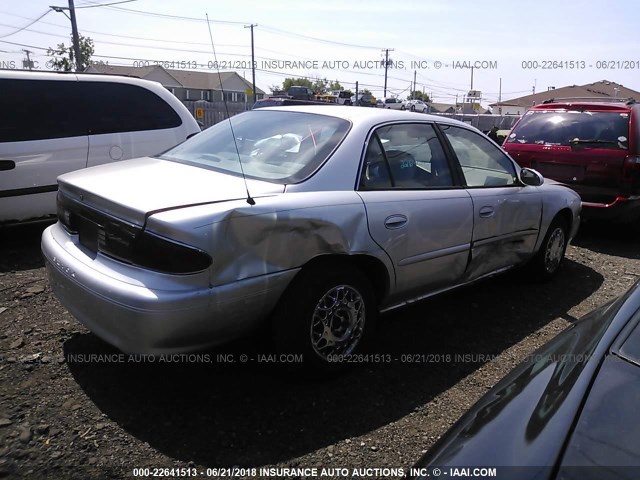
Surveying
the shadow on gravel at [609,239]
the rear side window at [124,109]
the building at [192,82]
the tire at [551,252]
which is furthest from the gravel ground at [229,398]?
the building at [192,82]

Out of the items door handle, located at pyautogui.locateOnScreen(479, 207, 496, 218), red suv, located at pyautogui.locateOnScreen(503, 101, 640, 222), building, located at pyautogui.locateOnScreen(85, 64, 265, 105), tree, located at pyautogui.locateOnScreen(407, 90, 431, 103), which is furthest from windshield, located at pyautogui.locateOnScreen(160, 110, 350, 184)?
tree, located at pyautogui.locateOnScreen(407, 90, 431, 103)

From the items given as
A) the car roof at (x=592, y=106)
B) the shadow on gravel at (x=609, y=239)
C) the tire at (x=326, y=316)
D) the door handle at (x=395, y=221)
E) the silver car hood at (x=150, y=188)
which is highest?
the car roof at (x=592, y=106)

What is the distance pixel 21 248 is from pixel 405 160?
4.01m

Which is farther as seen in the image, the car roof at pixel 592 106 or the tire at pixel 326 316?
the car roof at pixel 592 106

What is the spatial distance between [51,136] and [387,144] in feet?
11.6

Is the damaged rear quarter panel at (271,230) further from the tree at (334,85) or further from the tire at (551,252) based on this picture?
the tree at (334,85)

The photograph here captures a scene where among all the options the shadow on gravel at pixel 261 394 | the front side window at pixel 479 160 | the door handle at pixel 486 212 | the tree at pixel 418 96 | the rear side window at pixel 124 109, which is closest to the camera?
the shadow on gravel at pixel 261 394

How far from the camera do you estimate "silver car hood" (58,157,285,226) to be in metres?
2.55

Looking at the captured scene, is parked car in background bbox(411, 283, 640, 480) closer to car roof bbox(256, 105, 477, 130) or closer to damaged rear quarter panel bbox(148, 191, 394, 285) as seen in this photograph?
damaged rear quarter panel bbox(148, 191, 394, 285)

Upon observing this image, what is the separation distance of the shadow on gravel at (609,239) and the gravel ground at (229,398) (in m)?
2.72

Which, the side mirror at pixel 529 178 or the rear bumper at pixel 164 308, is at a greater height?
the side mirror at pixel 529 178

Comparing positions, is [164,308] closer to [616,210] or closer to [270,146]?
[270,146]

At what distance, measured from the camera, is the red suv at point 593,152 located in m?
6.15

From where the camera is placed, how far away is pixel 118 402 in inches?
109
